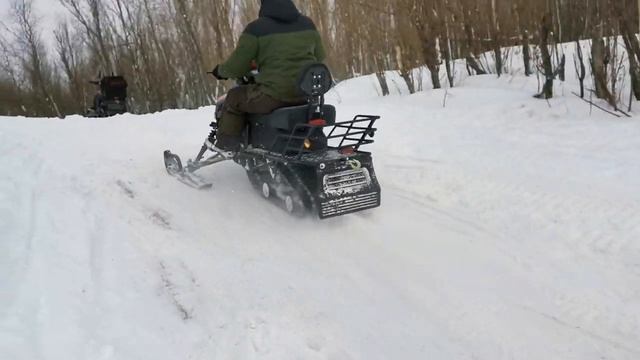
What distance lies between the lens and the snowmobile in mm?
3857

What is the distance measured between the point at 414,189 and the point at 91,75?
32.7 metres

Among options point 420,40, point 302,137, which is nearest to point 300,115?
point 302,137

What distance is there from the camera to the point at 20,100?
117ft

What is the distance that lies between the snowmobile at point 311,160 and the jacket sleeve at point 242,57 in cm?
30

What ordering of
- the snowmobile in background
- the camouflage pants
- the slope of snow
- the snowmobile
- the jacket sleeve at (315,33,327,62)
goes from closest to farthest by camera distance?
the slope of snow < the snowmobile < the camouflage pants < the jacket sleeve at (315,33,327,62) < the snowmobile in background

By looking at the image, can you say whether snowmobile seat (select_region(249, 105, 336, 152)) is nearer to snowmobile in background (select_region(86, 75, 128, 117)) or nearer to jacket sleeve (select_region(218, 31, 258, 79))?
jacket sleeve (select_region(218, 31, 258, 79))

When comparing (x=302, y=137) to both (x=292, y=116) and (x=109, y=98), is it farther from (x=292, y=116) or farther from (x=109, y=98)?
(x=109, y=98)

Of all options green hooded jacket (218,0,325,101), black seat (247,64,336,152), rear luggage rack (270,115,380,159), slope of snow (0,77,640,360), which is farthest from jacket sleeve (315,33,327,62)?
slope of snow (0,77,640,360)

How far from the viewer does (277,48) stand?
166 inches

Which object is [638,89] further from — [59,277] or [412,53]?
[59,277]

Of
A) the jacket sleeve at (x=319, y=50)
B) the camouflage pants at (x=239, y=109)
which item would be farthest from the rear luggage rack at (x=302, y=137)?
the jacket sleeve at (x=319, y=50)

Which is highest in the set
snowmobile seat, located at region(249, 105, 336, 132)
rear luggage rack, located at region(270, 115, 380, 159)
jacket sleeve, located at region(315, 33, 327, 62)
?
jacket sleeve, located at region(315, 33, 327, 62)

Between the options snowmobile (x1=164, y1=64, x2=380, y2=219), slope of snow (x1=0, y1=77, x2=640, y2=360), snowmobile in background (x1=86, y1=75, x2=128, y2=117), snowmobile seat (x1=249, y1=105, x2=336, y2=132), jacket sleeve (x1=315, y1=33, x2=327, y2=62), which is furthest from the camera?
snowmobile in background (x1=86, y1=75, x2=128, y2=117)

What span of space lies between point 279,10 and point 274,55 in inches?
13.7
